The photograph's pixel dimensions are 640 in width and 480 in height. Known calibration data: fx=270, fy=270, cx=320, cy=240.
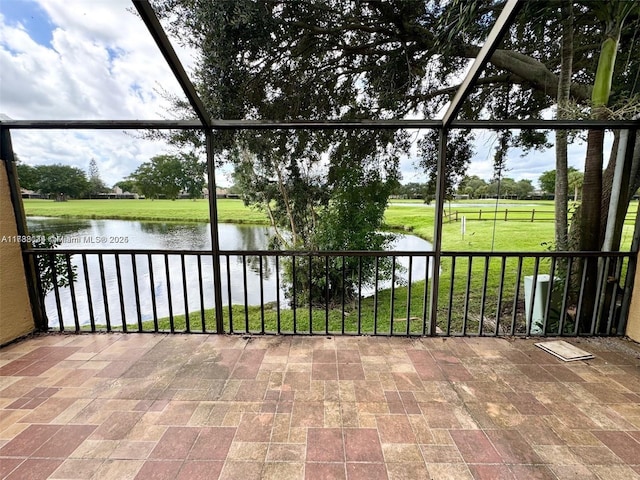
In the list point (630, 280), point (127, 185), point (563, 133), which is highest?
point (563, 133)

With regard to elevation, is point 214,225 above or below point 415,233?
above

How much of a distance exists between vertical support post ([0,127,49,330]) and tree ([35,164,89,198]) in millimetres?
176

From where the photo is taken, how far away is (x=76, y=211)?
2.72 m

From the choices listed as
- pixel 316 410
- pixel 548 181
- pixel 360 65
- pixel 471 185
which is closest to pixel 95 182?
pixel 316 410

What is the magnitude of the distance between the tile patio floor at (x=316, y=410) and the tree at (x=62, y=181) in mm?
1422

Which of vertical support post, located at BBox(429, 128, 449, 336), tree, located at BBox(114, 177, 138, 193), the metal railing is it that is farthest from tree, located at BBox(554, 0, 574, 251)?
tree, located at BBox(114, 177, 138, 193)

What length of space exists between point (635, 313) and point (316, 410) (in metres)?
3.01

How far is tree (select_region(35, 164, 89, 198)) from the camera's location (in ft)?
8.48

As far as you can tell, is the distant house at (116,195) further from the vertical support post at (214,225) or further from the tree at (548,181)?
the tree at (548,181)

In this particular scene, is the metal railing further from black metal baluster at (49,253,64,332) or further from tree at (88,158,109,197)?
tree at (88,158,109,197)

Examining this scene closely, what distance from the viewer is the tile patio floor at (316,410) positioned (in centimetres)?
130

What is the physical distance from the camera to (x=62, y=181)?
268 centimetres

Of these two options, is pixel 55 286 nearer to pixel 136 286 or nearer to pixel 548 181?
pixel 136 286

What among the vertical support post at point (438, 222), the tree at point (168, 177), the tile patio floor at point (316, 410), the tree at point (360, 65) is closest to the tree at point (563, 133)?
the tree at point (360, 65)
